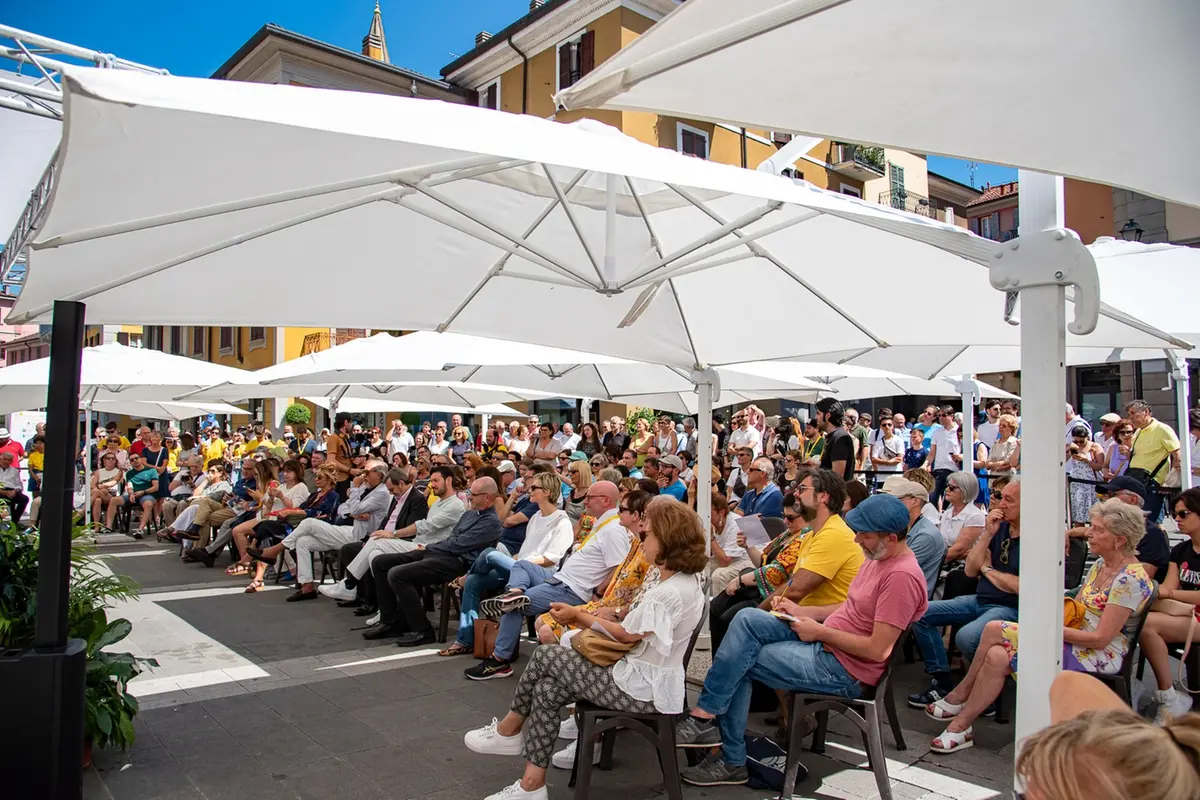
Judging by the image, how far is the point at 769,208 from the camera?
13.1ft

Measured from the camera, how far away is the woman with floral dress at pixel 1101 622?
3934 mm

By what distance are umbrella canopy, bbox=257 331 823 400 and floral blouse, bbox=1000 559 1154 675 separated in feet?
12.8

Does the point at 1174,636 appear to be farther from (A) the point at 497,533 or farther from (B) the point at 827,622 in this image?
(A) the point at 497,533

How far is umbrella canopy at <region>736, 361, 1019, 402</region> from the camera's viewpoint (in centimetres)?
911

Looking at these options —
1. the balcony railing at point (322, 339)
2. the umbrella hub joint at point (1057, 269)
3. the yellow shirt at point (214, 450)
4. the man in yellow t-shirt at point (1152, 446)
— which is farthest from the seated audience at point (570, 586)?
the balcony railing at point (322, 339)

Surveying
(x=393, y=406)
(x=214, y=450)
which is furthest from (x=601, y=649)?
(x=214, y=450)

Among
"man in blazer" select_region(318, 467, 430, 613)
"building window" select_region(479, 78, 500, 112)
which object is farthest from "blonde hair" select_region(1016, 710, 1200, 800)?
"building window" select_region(479, 78, 500, 112)

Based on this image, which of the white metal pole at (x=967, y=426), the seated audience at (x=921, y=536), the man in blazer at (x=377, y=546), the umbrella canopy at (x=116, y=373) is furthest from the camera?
the umbrella canopy at (x=116, y=373)

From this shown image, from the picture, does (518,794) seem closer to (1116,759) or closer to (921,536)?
(1116,759)

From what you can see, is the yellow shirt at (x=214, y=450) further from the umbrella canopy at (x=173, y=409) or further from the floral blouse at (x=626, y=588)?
the floral blouse at (x=626, y=588)

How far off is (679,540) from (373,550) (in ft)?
15.2

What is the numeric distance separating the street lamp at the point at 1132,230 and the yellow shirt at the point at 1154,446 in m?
13.0

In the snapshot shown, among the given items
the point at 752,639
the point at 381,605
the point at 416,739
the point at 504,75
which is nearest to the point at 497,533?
the point at 381,605

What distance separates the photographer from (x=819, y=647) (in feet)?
12.7
